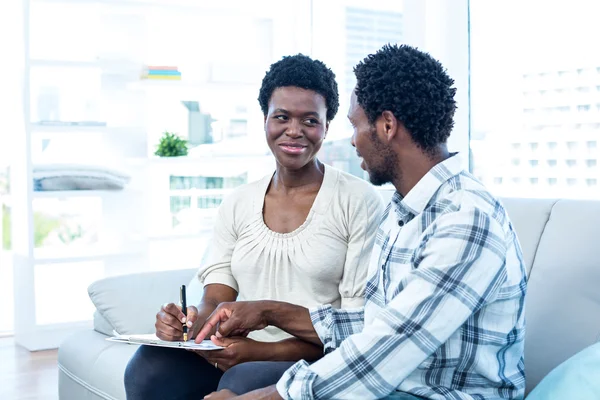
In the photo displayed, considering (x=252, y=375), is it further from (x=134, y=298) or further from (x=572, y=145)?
(x=572, y=145)

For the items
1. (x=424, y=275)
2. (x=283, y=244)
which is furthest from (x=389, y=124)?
(x=283, y=244)

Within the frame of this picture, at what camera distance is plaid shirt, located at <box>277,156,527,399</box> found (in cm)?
120

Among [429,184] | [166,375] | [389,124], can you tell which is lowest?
[166,375]

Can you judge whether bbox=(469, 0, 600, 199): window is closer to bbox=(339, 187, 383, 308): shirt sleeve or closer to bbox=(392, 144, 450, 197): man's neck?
bbox=(339, 187, 383, 308): shirt sleeve

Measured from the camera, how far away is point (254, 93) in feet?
15.4

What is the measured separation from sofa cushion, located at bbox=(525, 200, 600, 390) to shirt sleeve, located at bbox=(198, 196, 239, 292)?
72 cm

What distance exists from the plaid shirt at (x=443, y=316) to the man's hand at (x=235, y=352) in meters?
0.40

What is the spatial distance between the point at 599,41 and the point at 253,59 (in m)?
2.73

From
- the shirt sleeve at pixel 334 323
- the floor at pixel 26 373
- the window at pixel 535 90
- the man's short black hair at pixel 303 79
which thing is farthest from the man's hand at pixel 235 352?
the floor at pixel 26 373

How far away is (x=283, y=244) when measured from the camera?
1855 mm

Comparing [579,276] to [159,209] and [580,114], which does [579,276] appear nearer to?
[580,114]

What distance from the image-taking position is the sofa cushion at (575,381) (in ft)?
4.19

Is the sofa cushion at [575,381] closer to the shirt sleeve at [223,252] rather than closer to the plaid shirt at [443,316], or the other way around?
the plaid shirt at [443,316]

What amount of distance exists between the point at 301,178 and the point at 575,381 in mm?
852
